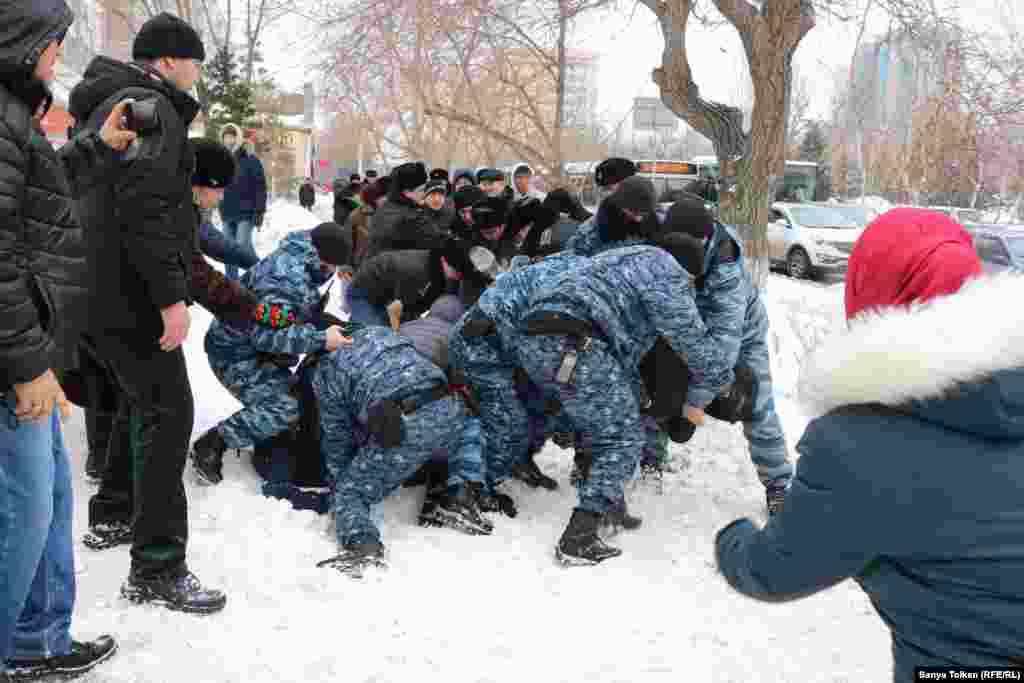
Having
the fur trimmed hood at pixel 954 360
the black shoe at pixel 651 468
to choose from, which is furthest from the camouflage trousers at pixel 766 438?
the fur trimmed hood at pixel 954 360

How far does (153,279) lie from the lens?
110 inches

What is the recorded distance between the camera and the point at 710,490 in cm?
482

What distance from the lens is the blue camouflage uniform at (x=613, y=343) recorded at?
3.76 metres

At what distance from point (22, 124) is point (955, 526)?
6.88ft

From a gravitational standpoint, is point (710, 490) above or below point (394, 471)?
below

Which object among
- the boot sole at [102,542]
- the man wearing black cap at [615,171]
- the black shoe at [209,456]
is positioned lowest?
the boot sole at [102,542]

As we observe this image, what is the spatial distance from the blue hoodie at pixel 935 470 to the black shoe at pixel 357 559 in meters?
2.23

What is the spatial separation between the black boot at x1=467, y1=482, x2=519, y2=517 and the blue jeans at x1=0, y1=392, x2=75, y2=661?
6.49ft

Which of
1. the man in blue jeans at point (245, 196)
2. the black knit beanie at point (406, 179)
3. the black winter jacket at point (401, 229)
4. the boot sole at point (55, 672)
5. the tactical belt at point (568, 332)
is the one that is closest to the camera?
the boot sole at point (55, 672)

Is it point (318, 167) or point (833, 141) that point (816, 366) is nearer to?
point (833, 141)

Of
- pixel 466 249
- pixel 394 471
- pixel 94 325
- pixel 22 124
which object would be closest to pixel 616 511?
pixel 394 471

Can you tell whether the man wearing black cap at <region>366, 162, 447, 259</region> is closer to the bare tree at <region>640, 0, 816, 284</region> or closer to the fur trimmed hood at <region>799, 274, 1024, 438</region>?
the bare tree at <region>640, 0, 816, 284</region>

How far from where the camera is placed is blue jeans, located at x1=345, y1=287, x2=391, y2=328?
4.68 meters

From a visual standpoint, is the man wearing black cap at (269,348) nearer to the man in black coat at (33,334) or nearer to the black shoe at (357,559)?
the black shoe at (357,559)
